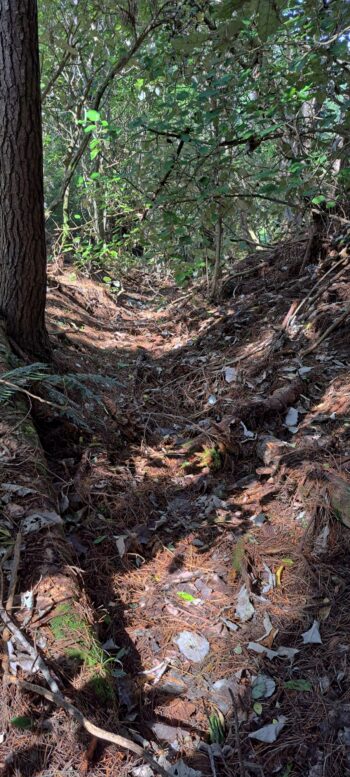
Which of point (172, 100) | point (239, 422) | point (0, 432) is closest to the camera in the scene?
point (0, 432)

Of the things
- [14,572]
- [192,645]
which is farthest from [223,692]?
[14,572]

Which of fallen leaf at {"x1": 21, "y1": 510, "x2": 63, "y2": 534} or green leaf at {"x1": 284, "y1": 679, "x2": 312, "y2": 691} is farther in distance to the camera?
fallen leaf at {"x1": 21, "y1": 510, "x2": 63, "y2": 534}

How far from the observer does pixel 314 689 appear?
1946 mm

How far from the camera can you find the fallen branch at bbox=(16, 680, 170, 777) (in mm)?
1615

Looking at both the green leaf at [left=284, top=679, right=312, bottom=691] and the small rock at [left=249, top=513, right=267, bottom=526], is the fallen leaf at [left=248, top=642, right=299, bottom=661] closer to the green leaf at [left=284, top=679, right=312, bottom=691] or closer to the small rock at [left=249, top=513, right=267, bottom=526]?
the green leaf at [left=284, top=679, right=312, bottom=691]

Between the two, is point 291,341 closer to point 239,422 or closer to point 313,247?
point 239,422

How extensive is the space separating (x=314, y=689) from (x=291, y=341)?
3.50 m

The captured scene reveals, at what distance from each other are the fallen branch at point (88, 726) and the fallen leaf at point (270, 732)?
0.40 m

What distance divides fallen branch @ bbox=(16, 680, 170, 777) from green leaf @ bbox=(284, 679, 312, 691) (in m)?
0.61

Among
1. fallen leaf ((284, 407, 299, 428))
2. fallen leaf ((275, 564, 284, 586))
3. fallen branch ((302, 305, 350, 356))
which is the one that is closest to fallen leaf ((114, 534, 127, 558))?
fallen leaf ((275, 564, 284, 586))

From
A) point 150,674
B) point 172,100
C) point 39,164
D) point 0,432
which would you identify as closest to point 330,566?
point 150,674

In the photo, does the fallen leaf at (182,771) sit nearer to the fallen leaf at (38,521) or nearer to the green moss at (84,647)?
the green moss at (84,647)

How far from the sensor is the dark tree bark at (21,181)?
3285 mm

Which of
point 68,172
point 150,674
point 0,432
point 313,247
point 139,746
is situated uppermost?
point 68,172
